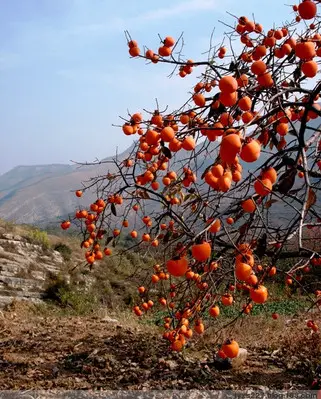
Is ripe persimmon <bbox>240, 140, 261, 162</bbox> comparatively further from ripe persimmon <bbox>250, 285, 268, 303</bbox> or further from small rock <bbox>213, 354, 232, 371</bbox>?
small rock <bbox>213, 354, 232, 371</bbox>

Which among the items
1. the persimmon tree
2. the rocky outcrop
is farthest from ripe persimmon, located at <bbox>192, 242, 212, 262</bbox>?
the rocky outcrop

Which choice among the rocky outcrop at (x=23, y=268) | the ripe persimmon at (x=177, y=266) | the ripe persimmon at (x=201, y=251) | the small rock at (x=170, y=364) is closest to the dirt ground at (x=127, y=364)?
the small rock at (x=170, y=364)

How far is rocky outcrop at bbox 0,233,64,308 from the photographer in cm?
897

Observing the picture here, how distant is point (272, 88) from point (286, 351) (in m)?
4.35

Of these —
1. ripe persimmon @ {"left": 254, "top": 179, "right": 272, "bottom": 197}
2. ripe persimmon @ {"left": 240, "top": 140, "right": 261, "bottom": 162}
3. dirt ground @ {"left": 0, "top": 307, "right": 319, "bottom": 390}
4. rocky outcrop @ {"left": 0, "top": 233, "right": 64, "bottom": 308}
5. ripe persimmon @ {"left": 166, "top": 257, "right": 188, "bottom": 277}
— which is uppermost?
ripe persimmon @ {"left": 240, "top": 140, "right": 261, "bottom": 162}

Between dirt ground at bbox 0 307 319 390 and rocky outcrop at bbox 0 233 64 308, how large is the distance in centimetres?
256

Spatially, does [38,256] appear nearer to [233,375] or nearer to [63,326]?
[63,326]

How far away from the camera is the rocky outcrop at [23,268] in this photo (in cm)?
897

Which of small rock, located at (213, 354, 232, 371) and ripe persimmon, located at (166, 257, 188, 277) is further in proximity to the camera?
small rock, located at (213, 354, 232, 371)

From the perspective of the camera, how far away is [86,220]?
11.8 feet

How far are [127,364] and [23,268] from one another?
217 inches

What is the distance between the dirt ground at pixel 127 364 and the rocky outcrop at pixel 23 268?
256cm

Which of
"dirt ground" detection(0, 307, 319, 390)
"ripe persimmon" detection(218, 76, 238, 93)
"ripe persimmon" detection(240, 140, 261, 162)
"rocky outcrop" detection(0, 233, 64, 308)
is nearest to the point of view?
"ripe persimmon" detection(240, 140, 261, 162)

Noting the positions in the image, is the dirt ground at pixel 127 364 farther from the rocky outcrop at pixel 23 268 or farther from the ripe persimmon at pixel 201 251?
the ripe persimmon at pixel 201 251
